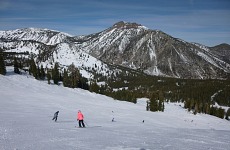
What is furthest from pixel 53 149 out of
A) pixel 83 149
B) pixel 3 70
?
pixel 3 70

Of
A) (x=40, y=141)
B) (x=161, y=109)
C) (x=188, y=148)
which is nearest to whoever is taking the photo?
(x=40, y=141)

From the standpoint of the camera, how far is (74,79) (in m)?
162

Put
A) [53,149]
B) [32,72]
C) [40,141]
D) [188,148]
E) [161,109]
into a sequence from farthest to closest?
[32,72] < [161,109] < [188,148] < [40,141] < [53,149]

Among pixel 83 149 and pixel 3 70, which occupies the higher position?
pixel 3 70

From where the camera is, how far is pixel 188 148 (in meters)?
25.4

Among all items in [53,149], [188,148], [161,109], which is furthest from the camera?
[161,109]

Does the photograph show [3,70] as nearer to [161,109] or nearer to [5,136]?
[161,109]

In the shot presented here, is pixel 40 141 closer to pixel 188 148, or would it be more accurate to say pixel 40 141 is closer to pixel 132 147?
pixel 132 147

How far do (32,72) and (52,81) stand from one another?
13.1 m

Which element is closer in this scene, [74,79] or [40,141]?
[40,141]

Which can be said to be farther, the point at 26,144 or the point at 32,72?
the point at 32,72

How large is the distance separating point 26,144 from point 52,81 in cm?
14687

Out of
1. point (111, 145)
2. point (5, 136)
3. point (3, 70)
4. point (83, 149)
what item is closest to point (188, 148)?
point (111, 145)

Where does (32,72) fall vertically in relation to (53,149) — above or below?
above
